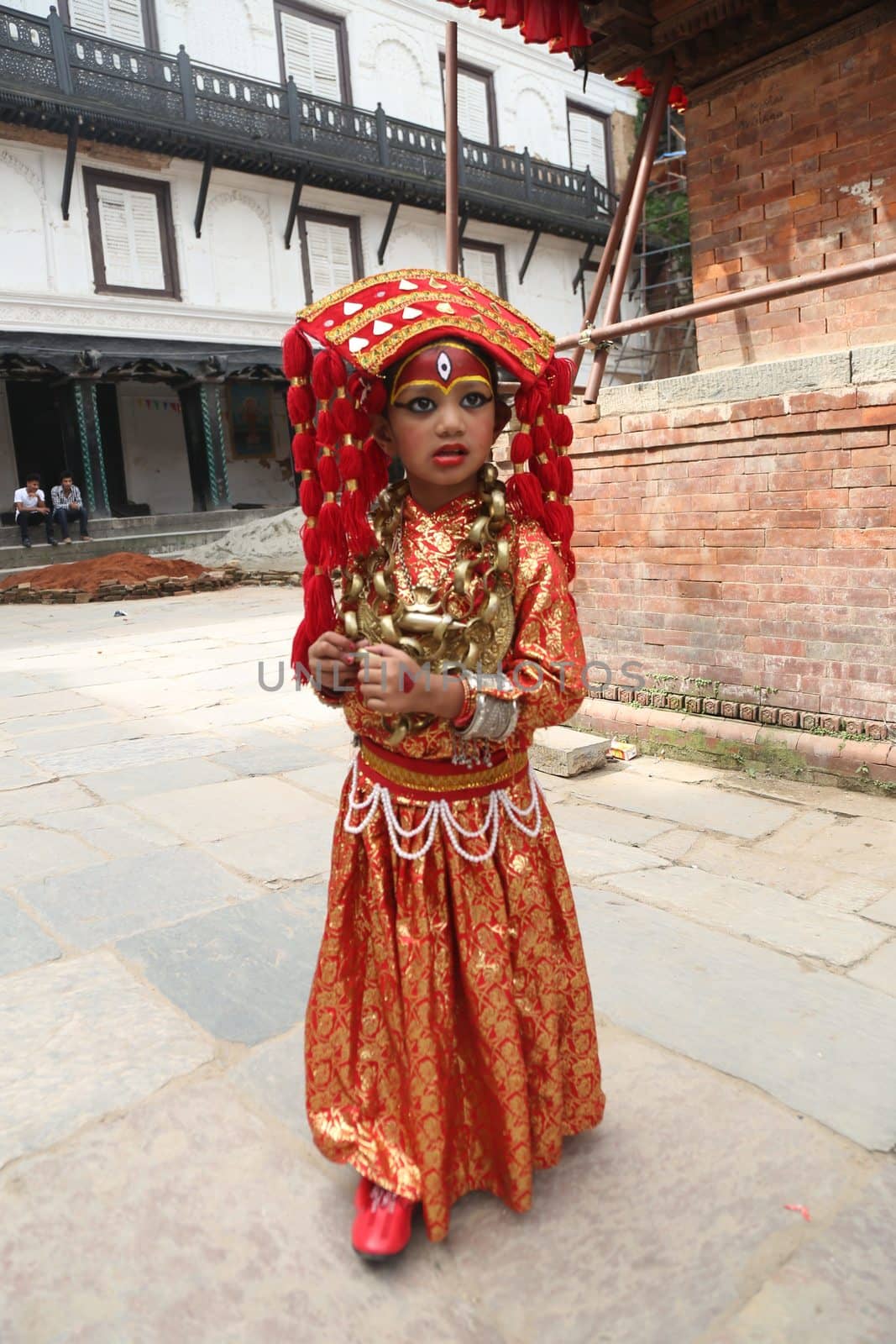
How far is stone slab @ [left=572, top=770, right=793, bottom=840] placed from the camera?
3.94 metres

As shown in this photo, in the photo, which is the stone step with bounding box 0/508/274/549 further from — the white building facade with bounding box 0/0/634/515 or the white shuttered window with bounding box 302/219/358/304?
the white shuttered window with bounding box 302/219/358/304

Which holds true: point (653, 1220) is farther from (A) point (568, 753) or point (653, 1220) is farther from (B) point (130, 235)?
(B) point (130, 235)

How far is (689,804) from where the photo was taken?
4207mm

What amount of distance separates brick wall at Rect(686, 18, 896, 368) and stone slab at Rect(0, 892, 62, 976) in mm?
4476

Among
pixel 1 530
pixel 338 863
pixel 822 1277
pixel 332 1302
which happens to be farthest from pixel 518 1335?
pixel 1 530

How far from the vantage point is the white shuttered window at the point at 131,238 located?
52.5 ft

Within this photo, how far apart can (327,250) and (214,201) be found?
2.42m

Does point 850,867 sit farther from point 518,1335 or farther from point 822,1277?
point 518,1335

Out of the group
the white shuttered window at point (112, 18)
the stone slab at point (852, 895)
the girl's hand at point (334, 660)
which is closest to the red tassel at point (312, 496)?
the girl's hand at point (334, 660)

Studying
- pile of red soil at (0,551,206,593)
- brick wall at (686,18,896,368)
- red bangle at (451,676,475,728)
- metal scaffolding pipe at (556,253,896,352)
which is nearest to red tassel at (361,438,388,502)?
red bangle at (451,676,475,728)

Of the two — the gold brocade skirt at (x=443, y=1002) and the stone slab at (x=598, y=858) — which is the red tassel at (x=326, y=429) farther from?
the stone slab at (x=598, y=858)

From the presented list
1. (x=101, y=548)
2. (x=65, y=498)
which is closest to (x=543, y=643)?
(x=101, y=548)

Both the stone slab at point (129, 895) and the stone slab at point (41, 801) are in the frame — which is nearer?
the stone slab at point (129, 895)

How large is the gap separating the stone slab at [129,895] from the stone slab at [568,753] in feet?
5.95
